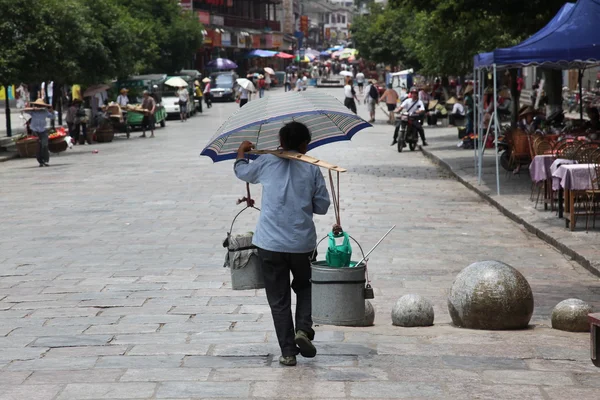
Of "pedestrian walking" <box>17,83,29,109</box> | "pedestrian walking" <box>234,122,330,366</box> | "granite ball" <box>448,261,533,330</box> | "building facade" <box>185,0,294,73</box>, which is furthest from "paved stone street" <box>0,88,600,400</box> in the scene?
"building facade" <box>185,0,294,73</box>

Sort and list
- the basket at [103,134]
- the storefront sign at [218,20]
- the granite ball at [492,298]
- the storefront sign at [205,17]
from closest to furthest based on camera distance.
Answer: the granite ball at [492,298]
the basket at [103,134]
the storefront sign at [205,17]
the storefront sign at [218,20]

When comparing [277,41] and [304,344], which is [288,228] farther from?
[277,41]

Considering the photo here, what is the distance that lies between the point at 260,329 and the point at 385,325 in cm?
102

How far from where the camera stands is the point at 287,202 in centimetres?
648

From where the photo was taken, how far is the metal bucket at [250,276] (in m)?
6.80

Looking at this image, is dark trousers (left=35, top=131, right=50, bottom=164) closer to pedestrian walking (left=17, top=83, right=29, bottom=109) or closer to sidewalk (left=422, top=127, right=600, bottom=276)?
sidewalk (left=422, top=127, right=600, bottom=276)

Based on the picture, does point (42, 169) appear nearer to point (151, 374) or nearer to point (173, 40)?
point (151, 374)

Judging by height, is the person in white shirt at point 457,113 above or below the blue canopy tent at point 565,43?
below

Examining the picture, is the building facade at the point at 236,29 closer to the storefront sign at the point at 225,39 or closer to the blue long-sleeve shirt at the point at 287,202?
the storefront sign at the point at 225,39

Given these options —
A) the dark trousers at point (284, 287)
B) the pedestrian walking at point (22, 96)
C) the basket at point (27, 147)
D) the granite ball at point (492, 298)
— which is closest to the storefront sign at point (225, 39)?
the pedestrian walking at point (22, 96)

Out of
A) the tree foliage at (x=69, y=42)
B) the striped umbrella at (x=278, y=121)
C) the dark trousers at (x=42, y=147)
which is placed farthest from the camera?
the tree foliage at (x=69, y=42)

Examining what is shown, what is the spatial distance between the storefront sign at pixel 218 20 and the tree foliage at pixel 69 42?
1711 inches

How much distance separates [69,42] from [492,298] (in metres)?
25.9

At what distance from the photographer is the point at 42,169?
24.7 meters
